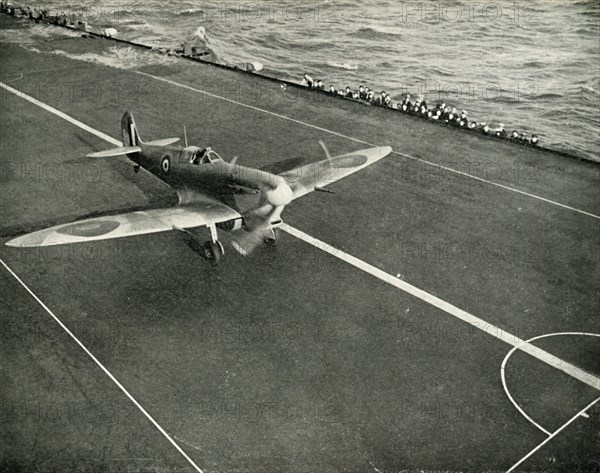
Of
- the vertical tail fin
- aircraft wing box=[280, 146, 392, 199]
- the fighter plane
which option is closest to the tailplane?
the vertical tail fin

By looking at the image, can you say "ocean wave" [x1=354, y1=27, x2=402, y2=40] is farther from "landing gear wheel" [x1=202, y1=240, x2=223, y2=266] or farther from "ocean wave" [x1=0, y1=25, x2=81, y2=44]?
"landing gear wheel" [x1=202, y1=240, x2=223, y2=266]

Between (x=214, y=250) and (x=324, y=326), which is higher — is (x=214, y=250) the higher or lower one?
the higher one

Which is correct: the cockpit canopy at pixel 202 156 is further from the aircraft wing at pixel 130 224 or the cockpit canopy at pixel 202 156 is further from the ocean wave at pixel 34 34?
the ocean wave at pixel 34 34

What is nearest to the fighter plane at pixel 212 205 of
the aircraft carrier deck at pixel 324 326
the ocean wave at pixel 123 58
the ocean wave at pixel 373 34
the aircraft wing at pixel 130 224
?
the aircraft wing at pixel 130 224

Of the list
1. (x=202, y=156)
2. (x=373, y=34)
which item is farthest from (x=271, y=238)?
(x=373, y=34)

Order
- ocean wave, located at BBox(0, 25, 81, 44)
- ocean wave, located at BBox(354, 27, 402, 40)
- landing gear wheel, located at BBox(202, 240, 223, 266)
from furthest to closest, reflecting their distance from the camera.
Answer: ocean wave, located at BBox(354, 27, 402, 40)
ocean wave, located at BBox(0, 25, 81, 44)
landing gear wheel, located at BBox(202, 240, 223, 266)

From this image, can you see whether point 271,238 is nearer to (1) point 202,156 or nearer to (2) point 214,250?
(2) point 214,250
